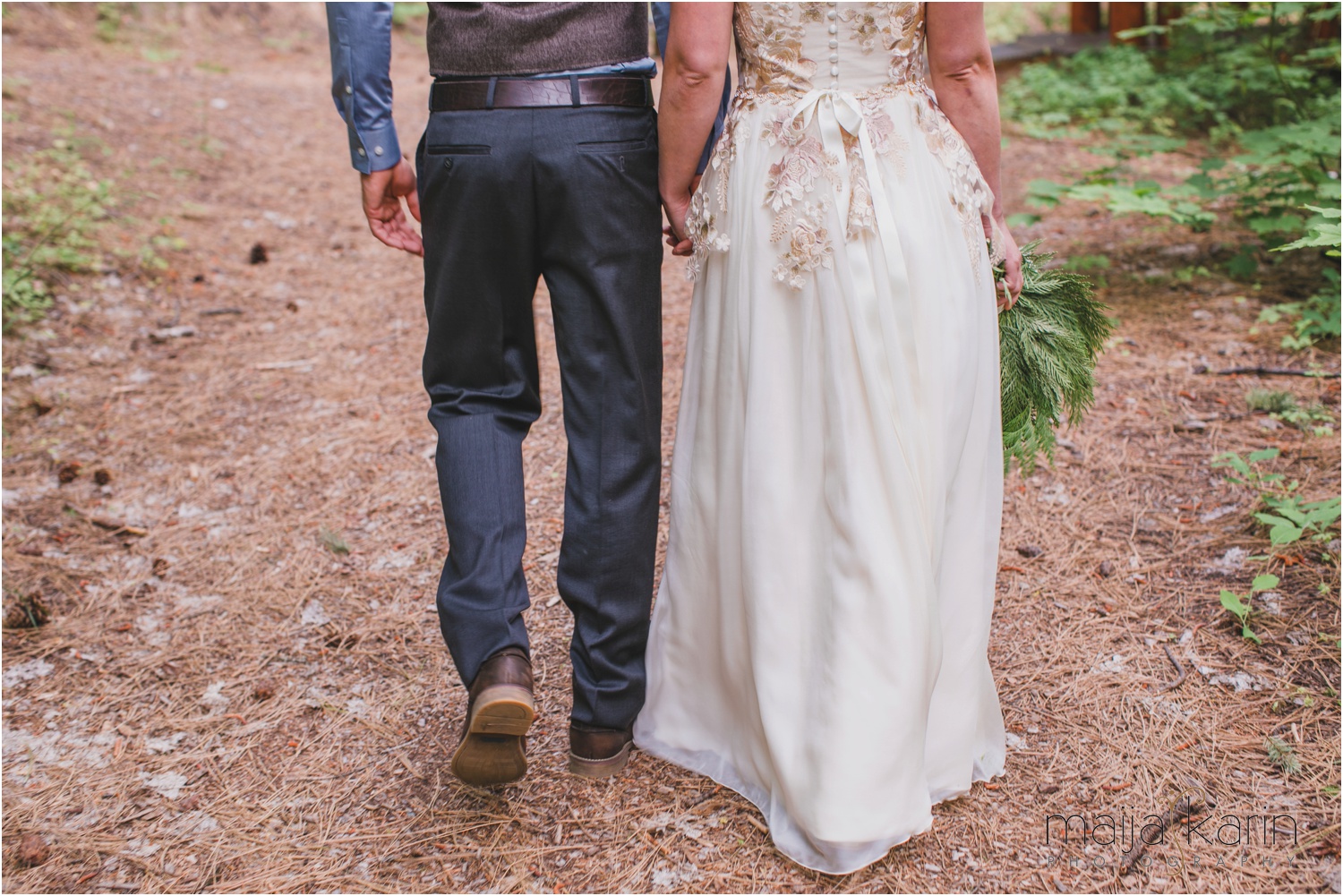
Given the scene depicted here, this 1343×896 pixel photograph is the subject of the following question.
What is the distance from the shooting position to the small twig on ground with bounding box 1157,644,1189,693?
2355 mm

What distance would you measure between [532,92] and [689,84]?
1.02 feet

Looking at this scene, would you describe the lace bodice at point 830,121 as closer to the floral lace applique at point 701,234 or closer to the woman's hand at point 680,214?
the floral lace applique at point 701,234

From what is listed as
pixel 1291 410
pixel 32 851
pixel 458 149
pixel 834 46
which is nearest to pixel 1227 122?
pixel 1291 410

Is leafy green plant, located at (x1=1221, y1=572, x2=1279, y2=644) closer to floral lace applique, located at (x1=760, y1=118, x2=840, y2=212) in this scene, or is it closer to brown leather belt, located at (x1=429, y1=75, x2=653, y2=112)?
floral lace applique, located at (x1=760, y1=118, x2=840, y2=212)

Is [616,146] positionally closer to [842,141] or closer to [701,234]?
[701,234]

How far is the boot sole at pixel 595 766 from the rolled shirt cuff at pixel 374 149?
4.58ft

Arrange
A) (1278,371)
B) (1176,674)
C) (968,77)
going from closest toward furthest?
(968,77)
(1176,674)
(1278,371)

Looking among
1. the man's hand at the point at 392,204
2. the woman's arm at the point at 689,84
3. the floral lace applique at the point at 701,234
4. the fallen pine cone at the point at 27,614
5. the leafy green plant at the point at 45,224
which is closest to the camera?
the woman's arm at the point at 689,84

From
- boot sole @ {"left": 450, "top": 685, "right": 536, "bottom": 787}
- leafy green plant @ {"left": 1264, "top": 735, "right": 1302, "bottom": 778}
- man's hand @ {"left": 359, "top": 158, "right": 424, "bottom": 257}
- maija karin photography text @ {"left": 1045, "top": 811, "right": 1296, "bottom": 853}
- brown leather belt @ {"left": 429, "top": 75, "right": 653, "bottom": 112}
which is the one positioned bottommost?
maija karin photography text @ {"left": 1045, "top": 811, "right": 1296, "bottom": 853}

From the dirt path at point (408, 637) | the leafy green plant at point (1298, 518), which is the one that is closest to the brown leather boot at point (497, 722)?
the dirt path at point (408, 637)

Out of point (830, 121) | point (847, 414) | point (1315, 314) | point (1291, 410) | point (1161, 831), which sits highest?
point (830, 121)

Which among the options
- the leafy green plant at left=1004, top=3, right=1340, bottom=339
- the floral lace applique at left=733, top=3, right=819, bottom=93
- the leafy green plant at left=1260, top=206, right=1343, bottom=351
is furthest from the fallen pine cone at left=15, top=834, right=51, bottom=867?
the leafy green plant at left=1260, top=206, right=1343, bottom=351

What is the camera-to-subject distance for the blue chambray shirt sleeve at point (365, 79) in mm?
1931

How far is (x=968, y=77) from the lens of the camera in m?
1.93
